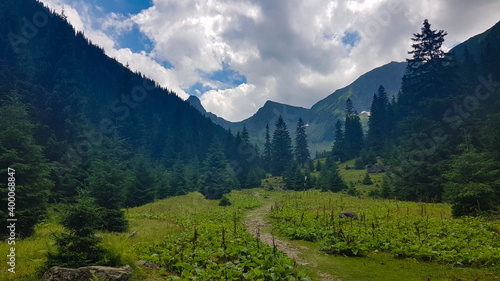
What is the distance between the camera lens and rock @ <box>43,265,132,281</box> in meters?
5.85

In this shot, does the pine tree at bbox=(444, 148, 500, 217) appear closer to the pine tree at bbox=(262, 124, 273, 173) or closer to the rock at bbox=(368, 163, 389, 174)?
the rock at bbox=(368, 163, 389, 174)

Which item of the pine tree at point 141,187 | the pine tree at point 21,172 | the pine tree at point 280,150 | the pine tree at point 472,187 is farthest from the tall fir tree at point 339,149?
the pine tree at point 21,172

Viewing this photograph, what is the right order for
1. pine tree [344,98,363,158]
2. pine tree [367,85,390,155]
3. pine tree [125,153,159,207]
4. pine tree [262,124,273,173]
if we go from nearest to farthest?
1. pine tree [125,153,159,207]
2. pine tree [367,85,390,155]
3. pine tree [344,98,363,158]
4. pine tree [262,124,273,173]

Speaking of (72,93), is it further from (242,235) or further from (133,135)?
(242,235)

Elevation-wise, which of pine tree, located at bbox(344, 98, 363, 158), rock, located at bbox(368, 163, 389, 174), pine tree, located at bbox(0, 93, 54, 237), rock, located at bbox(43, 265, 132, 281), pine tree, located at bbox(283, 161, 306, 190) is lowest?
pine tree, located at bbox(283, 161, 306, 190)

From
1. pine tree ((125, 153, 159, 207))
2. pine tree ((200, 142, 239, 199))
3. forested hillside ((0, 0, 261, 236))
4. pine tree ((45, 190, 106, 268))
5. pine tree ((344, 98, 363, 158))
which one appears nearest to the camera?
pine tree ((45, 190, 106, 268))

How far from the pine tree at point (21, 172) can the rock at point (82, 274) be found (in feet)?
22.5

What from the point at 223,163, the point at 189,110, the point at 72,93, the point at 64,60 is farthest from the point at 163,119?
the point at 223,163

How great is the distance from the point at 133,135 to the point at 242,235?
8871cm

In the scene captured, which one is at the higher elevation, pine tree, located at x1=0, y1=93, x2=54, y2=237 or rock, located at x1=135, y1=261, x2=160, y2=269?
pine tree, located at x1=0, y1=93, x2=54, y2=237

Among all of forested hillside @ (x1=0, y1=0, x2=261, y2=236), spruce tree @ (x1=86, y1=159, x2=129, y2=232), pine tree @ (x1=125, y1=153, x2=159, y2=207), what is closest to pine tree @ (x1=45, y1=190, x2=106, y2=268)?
forested hillside @ (x1=0, y1=0, x2=261, y2=236)

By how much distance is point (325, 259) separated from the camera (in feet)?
30.9

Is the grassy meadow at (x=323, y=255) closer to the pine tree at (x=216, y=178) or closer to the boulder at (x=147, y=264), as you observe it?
the boulder at (x=147, y=264)

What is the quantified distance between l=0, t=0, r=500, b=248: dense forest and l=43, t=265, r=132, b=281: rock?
2.07 meters
